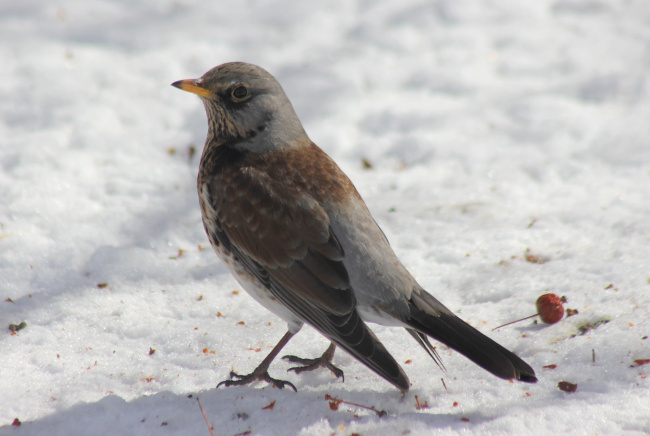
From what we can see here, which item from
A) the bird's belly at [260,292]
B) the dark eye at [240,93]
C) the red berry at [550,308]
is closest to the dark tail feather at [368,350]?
the bird's belly at [260,292]

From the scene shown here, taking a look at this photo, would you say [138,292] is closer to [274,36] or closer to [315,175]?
[315,175]

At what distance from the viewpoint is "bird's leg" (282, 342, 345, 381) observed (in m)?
3.66

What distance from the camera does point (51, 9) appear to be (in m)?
7.12

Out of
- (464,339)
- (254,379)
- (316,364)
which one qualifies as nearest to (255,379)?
(254,379)

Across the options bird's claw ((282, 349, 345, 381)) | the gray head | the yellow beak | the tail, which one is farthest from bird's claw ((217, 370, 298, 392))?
the yellow beak

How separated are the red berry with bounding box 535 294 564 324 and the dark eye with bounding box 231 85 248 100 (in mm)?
2147

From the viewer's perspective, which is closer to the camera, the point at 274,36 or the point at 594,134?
the point at 594,134

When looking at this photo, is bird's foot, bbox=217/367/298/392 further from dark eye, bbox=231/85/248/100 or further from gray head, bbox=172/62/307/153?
dark eye, bbox=231/85/248/100

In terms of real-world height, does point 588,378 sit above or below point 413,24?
below

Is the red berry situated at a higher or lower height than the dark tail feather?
lower

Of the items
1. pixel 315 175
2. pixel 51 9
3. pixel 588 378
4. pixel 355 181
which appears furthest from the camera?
pixel 51 9

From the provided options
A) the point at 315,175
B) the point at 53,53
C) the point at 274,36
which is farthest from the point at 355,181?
the point at 53,53

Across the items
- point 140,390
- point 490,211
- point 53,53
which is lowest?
point 140,390

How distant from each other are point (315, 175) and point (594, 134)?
3.39 m
